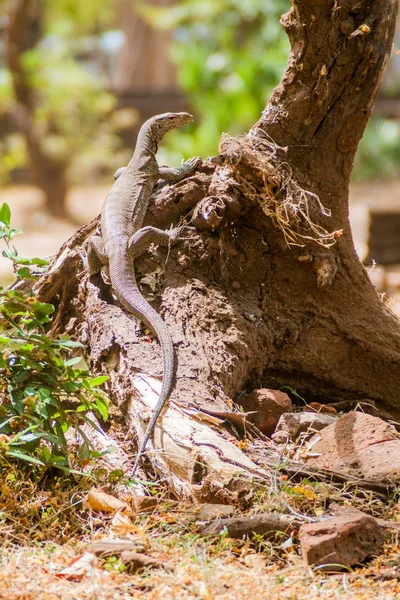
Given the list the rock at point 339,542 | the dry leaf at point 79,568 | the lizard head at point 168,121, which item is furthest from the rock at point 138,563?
the lizard head at point 168,121

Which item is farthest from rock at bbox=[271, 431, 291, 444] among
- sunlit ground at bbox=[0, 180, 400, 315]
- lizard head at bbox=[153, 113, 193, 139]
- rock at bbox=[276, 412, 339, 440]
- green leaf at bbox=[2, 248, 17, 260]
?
sunlit ground at bbox=[0, 180, 400, 315]

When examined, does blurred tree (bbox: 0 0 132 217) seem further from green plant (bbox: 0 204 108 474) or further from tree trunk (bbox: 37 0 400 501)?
green plant (bbox: 0 204 108 474)

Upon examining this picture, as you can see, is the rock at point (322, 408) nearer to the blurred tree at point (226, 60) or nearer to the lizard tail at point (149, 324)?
the lizard tail at point (149, 324)

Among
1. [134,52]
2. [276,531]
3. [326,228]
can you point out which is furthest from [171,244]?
[134,52]

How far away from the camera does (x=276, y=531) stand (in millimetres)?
2943

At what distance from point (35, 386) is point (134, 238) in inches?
53.6

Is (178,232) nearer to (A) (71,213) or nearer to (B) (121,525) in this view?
(B) (121,525)

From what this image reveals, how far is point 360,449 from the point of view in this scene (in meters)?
3.58

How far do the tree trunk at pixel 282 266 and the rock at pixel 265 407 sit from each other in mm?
61

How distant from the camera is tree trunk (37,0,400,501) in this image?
160 inches

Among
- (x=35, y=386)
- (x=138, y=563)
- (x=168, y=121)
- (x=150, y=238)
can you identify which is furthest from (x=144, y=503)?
(x=168, y=121)

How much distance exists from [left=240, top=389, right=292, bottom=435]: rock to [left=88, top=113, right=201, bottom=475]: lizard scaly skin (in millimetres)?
597

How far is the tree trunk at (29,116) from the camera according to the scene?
522 inches

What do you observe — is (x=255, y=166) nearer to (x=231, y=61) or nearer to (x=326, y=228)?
(x=326, y=228)
